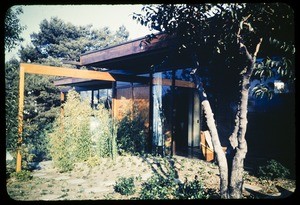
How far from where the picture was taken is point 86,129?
281 inches

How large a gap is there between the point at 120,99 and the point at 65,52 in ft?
50.5

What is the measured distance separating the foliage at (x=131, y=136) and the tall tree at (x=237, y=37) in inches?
168

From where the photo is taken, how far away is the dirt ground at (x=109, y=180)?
187 inches

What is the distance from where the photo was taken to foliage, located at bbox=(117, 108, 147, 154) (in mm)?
8289

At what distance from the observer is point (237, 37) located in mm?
4086

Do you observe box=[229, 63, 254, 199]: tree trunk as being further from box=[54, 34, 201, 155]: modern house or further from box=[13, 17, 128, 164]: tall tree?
box=[13, 17, 128, 164]: tall tree

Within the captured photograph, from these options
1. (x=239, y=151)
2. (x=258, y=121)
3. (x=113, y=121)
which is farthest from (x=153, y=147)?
(x=239, y=151)

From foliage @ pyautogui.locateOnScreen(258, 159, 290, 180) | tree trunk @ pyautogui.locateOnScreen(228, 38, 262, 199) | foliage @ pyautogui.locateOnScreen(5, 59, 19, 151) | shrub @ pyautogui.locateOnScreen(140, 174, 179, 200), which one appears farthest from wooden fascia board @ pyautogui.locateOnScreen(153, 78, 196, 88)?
foliage @ pyautogui.locateOnScreen(5, 59, 19, 151)

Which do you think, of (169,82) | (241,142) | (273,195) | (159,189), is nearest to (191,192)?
(159,189)

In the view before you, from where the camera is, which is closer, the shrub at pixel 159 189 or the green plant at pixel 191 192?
the green plant at pixel 191 192

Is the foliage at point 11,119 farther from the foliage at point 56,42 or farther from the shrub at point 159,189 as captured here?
the foliage at point 56,42

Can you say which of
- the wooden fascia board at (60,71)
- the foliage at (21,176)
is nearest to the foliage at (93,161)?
the foliage at (21,176)

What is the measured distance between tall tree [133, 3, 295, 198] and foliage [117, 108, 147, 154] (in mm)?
4279

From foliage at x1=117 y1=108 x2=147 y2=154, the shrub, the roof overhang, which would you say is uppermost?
the roof overhang
